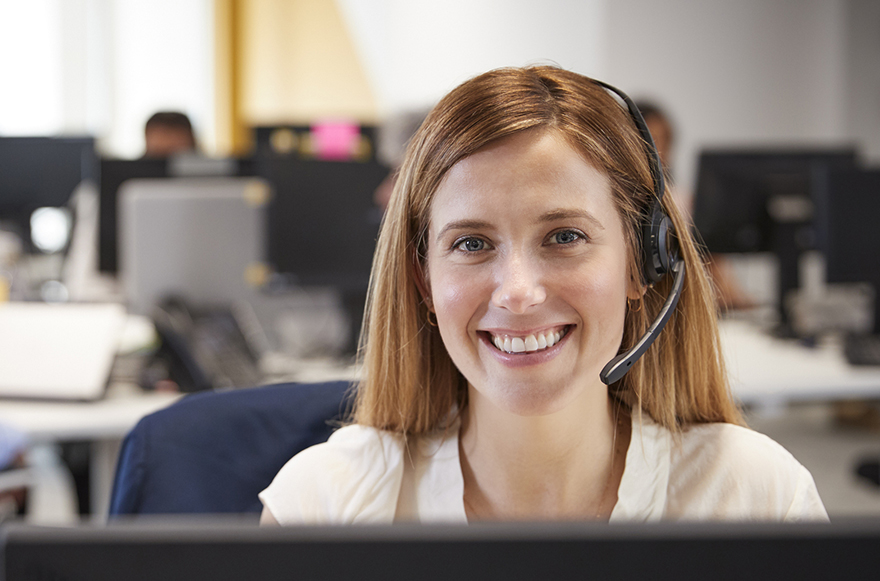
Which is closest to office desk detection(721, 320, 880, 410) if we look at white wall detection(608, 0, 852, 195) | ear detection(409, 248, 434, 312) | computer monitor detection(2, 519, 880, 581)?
ear detection(409, 248, 434, 312)

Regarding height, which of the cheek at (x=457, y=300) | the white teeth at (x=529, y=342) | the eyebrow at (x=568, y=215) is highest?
Result: the eyebrow at (x=568, y=215)

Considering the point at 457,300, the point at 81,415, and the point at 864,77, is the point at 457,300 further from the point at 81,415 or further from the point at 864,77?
the point at 864,77

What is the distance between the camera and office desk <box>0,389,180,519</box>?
6.37 ft

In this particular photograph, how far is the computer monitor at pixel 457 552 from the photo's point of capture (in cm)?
34

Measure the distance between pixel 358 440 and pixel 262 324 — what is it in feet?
6.26

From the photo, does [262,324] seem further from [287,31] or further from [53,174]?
[287,31]

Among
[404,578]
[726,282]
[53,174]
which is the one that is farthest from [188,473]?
[53,174]

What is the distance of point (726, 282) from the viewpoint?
10.5 ft

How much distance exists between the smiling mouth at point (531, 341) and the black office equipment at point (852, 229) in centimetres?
203

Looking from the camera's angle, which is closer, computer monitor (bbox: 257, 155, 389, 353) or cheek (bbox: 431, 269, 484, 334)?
cheek (bbox: 431, 269, 484, 334)

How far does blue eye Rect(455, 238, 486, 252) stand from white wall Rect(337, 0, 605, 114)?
3526 mm

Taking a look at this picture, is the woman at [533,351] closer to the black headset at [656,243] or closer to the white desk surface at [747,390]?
the black headset at [656,243]

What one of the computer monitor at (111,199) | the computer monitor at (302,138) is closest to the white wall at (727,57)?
the computer monitor at (302,138)

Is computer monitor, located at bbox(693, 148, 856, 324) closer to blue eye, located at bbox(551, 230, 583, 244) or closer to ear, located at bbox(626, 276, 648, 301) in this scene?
ear, located at bbox(626, 276, 648, 301)
